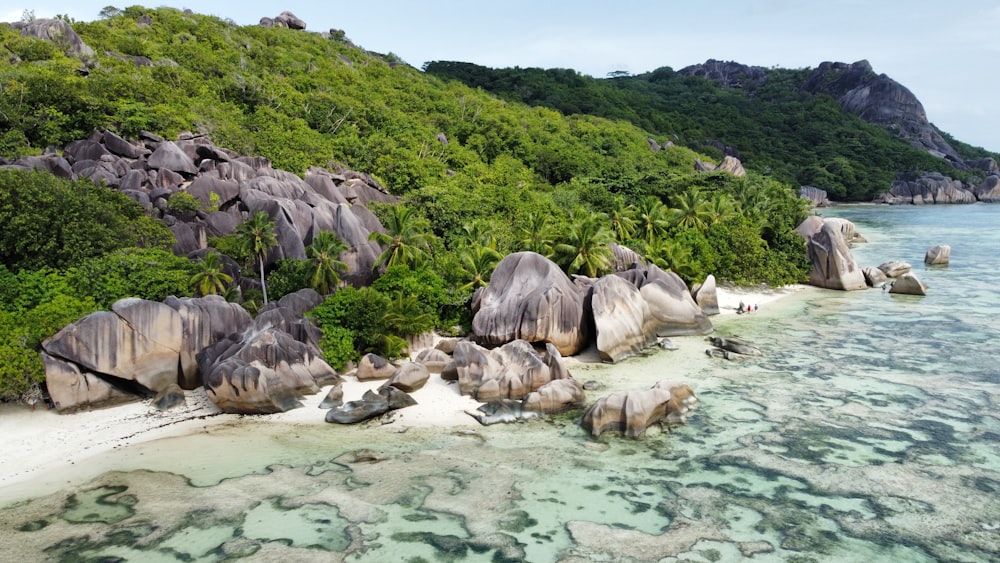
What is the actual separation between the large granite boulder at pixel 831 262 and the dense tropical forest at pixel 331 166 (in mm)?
881

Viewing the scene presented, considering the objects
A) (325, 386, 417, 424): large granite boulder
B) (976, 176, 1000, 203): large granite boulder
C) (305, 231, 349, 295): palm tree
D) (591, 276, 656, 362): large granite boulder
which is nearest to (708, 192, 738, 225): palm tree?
(591, 276, 656, 362): large granite boulder

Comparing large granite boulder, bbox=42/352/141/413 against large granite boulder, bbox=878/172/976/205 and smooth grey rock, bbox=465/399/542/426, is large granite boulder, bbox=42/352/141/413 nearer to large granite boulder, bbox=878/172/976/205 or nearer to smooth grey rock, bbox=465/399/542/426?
smooth grey rock, bbox=465/399/542/426

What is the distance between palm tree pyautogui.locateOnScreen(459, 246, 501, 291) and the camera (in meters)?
29.7

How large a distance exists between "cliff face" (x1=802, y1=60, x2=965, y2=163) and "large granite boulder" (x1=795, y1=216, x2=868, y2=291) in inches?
4262

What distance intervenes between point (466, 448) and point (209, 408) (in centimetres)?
885

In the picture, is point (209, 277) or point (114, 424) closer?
point (114, 424)

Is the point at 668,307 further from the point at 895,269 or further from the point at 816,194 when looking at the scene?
the point at 816,194

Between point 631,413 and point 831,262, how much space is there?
93.6 ft

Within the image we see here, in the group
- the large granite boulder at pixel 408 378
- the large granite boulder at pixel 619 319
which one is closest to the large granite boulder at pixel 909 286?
the large granite boulder at pixel 619 319

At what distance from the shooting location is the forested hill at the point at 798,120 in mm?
108375

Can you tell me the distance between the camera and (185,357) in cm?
2161

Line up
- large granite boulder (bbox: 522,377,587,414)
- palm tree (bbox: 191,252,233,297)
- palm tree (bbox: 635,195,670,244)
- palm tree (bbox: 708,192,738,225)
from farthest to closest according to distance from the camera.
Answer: palm tree (bbox: 708,192,738,225) → palm tree (bbox: 635,195,670,244) → palm tree (bbox: 191,252,233,297) → large granite boulder (bbox: 522,377,587,414)

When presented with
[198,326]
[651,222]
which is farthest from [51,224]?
[651,222]

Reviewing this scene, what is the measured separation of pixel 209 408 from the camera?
67.2 feet
